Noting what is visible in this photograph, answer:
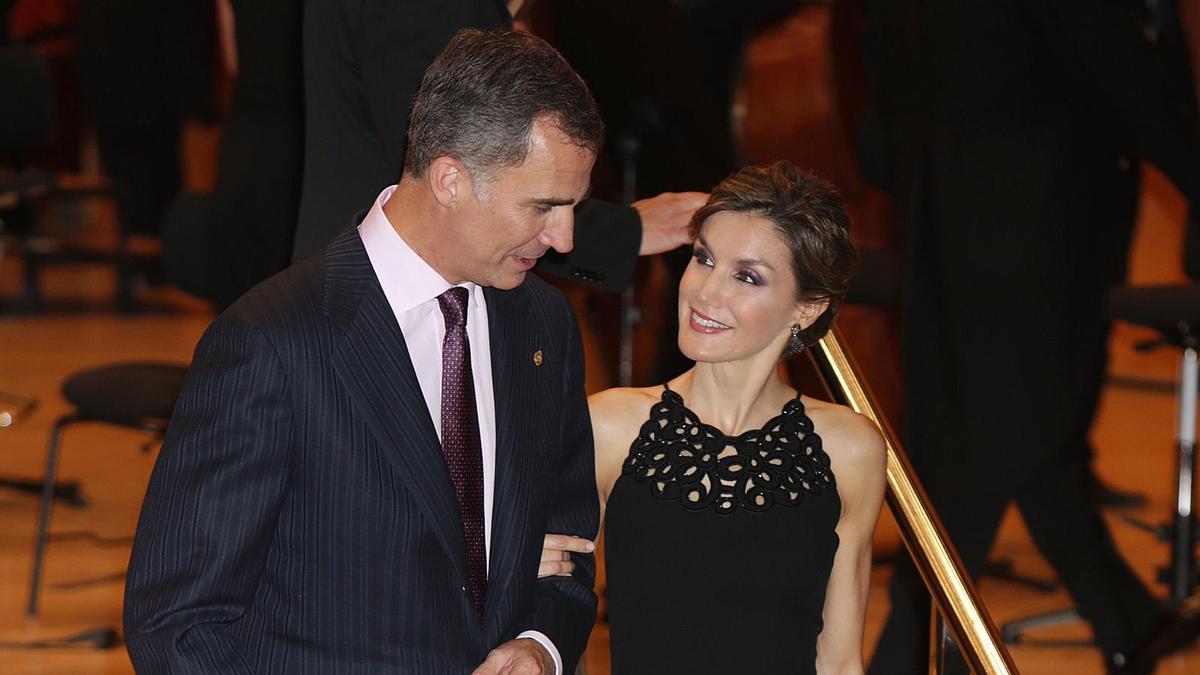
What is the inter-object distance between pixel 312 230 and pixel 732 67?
343 cm

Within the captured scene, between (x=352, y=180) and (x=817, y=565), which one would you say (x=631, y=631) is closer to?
(x=817, y=565)

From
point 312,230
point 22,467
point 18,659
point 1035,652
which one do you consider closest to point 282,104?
point 312,230

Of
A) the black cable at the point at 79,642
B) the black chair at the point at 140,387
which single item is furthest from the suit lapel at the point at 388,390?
the black cable at the point at 79,642

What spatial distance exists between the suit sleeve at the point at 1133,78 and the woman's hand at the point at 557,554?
1961 mm

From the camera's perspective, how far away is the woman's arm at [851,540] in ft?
9.01

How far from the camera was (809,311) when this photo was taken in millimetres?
2783

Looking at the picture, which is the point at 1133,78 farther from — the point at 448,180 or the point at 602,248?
the point at 448,180

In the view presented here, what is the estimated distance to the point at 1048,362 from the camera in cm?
422

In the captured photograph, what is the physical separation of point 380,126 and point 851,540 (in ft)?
3.39

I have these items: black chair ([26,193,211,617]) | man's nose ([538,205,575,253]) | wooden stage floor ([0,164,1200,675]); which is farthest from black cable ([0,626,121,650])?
man's nose ([538,205,575,253])

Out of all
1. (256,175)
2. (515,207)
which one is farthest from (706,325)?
(256,175)

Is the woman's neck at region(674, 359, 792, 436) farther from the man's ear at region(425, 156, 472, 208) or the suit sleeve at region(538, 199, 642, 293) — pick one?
the man's ear at region(425, 156, 472, 208)

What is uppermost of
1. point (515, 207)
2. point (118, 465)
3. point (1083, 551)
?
point (515, 207)

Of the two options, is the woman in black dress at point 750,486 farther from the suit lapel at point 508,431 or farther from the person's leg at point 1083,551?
the person's leg at point 1083,551
